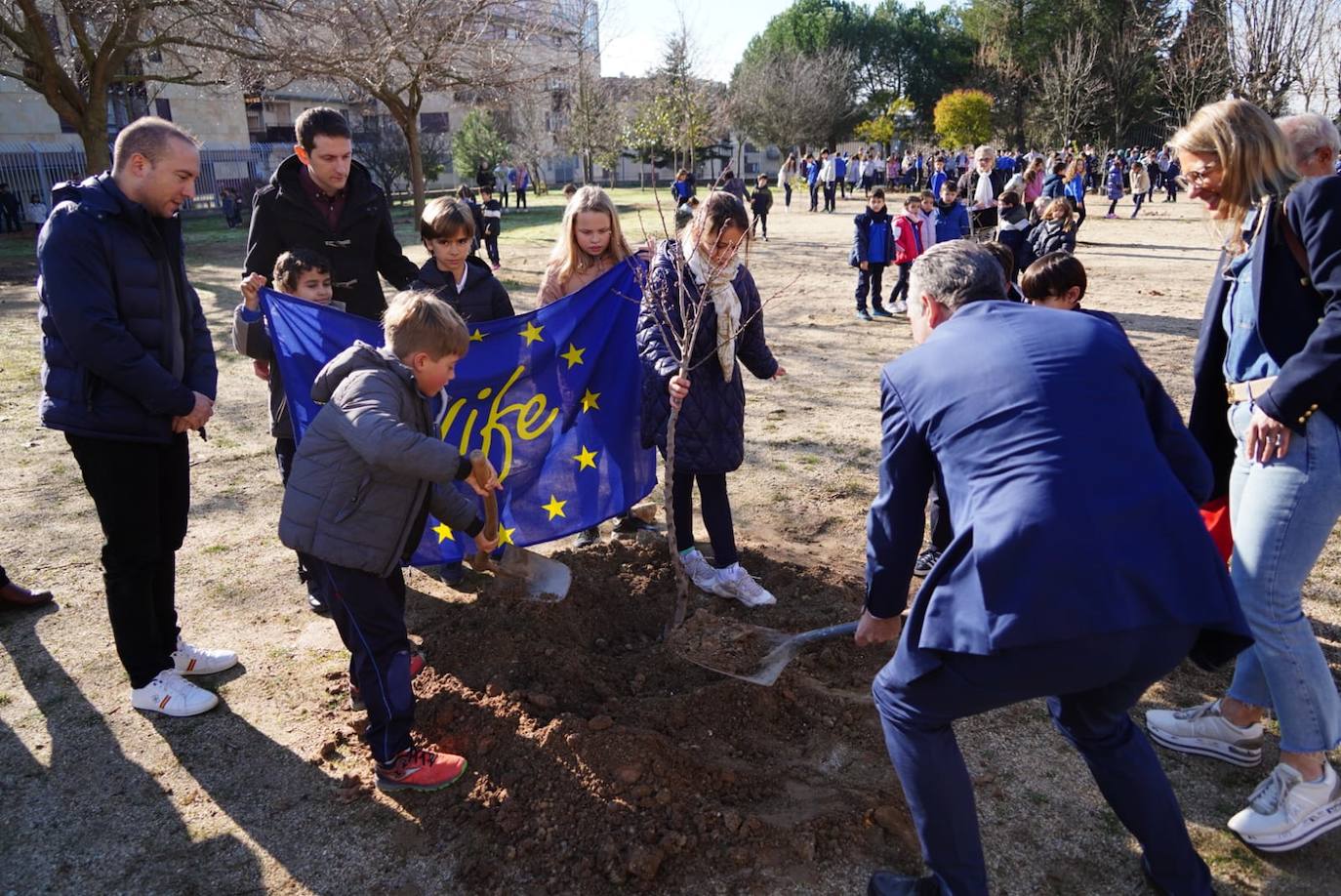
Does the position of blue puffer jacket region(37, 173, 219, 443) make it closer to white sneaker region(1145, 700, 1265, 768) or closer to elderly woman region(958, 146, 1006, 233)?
white sneaker region(1145, 700, 1265, 768)

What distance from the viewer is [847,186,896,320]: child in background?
11102mm

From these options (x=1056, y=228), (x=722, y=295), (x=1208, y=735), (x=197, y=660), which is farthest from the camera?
(x=1056, y=228)

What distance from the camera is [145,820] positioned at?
114 inches

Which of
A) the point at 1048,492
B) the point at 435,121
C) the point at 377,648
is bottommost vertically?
the point at 377,648

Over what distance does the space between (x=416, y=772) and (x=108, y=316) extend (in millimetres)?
1812

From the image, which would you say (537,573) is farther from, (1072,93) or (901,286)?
(1072,93)

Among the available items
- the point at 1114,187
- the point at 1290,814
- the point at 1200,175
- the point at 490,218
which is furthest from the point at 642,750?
the point at 1114,187

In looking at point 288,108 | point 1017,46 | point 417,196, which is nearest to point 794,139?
point 1017,46

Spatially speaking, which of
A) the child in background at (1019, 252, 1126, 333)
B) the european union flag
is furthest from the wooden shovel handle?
the child in background at (1019, 252, 1126, 333)

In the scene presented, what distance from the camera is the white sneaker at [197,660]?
3.66m

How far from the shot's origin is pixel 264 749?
10.7 feet

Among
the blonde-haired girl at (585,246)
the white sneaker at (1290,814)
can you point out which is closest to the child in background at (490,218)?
the blonde-haired girl at (585,246)

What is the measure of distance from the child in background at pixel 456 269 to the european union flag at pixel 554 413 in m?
0.25

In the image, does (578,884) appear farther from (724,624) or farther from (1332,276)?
(1332,276)
